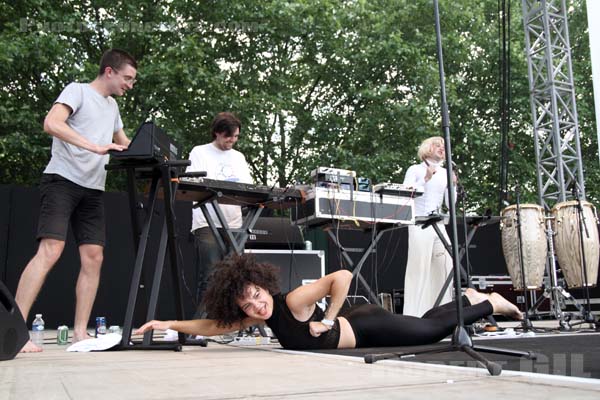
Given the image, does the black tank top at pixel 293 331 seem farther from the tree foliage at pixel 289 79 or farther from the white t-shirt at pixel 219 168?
the tree foliage at pixel 289 79

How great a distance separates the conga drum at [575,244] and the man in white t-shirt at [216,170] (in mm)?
3278

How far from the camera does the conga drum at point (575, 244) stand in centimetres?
552

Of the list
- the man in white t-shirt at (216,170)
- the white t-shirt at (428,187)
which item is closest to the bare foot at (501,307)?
the white t-shirt at (428,187)

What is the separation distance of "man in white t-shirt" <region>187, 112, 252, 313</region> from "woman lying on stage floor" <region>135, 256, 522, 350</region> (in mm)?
1208

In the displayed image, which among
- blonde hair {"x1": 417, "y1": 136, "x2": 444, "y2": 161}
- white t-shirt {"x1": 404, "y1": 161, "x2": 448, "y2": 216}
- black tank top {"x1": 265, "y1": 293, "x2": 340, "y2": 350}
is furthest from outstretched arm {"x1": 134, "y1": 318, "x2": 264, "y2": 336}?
blonde hair {"x1": 417, "y1": 136, "x2": 444, "y2": 161}

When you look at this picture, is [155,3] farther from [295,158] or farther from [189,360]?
[189,360]

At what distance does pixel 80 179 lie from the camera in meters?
3.20

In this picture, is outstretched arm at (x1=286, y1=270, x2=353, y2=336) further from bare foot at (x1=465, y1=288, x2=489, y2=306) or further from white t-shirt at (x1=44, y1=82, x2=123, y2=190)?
white t-shirt at (x1=44, y1=82, x2=123, y2=190)

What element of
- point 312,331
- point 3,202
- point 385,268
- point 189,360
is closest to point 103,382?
point 189,360

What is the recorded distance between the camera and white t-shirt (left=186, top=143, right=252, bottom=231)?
4.08 metres

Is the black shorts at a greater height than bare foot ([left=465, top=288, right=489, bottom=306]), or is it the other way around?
the black shorts

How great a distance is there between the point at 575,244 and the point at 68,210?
4.59 meters

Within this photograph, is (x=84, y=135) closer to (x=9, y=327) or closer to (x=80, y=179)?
(x=80, y=179)

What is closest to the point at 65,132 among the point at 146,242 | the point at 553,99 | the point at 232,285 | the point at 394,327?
the point at 146,242
